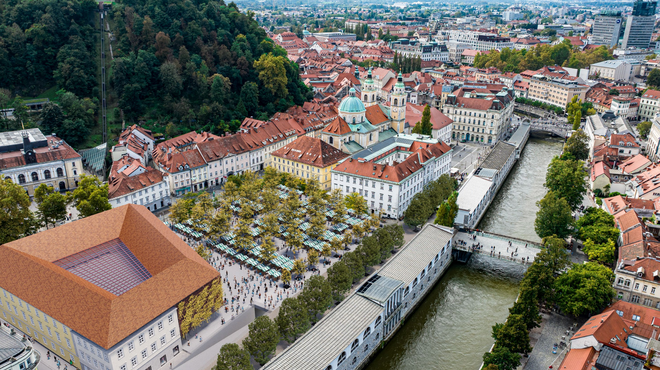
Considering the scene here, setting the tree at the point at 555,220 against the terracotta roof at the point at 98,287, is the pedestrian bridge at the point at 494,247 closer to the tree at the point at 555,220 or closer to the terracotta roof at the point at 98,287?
the tree at the point at 555,220

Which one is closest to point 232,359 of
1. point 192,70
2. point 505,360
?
point 505,360

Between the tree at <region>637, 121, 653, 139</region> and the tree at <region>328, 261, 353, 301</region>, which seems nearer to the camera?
the tree at <region>328, 261, 353, 301</region>

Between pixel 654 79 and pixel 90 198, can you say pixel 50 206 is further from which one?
pixel 654 79

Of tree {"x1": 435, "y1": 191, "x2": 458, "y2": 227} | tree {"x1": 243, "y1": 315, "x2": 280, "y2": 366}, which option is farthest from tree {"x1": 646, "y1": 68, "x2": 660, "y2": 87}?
tree {"x1": 243, "y1": 315, "x2": 280, "y2": 366}

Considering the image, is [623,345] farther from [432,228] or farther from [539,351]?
[432,228]

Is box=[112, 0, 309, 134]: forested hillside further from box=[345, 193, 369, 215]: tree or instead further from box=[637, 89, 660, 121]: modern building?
box=[637, 89, 660, 121]: modern building

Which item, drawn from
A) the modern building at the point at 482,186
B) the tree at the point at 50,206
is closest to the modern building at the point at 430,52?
the modern building at the point at 482,186

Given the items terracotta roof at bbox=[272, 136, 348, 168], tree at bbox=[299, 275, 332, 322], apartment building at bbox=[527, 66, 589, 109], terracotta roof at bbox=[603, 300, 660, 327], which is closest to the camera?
terracotta roof at bbox=[603, 300, 660, 327]

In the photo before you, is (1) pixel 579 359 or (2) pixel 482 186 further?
(2) pixel 482 186
